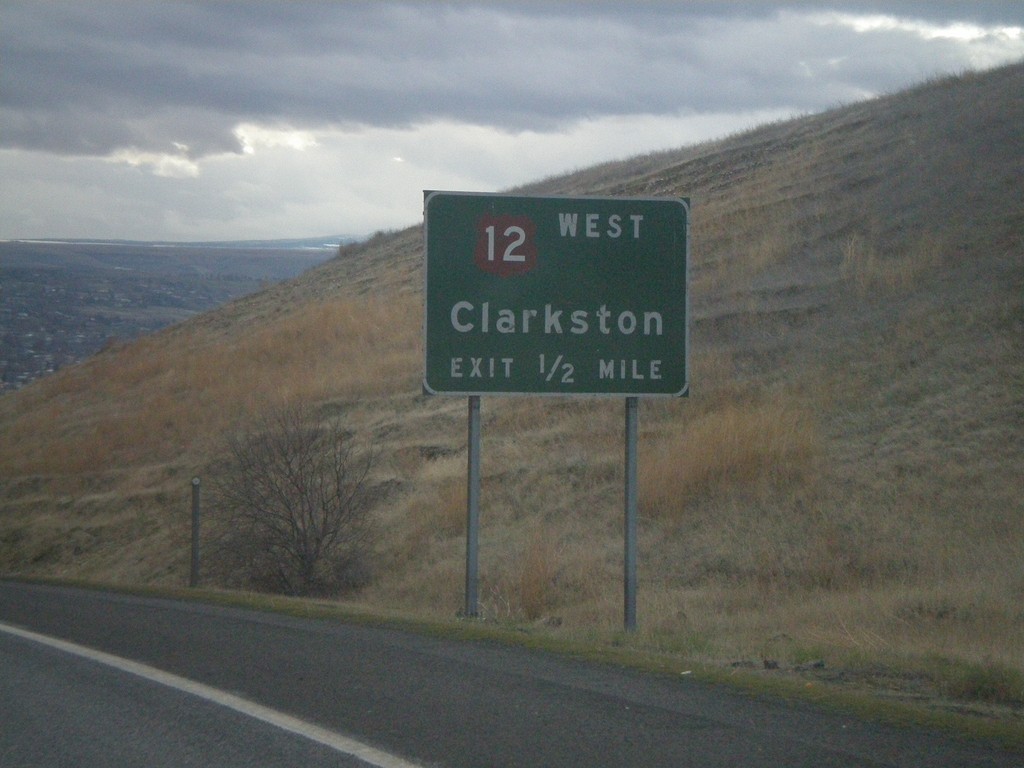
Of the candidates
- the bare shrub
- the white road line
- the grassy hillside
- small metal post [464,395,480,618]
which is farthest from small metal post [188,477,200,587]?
the white road line

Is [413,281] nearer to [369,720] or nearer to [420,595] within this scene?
[420,595]

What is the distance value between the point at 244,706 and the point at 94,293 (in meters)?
61.3

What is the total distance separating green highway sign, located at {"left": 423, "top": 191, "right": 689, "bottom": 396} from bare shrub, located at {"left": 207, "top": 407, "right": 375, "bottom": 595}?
21.8 ft

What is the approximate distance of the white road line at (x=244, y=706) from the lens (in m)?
5.63

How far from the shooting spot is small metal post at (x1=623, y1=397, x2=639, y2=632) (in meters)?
11.0

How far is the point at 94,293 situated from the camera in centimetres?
6362

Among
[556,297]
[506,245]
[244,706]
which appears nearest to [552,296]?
[556,297]

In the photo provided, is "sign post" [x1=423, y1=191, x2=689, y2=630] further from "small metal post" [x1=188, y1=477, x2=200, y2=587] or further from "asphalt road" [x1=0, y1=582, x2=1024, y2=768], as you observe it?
"small metal post" [x1=188, y1=477, x2=200, y2=587]

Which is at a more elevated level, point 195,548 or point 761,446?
point 761,446

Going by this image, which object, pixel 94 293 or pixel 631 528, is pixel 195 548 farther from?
pixel 94 293

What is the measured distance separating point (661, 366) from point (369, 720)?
6101 mm

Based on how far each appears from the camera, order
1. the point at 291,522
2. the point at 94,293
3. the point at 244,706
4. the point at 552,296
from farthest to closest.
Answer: the point at 94,293, the point at 291,522, the point at 552,296, the point at 244,706

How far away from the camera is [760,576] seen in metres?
13.7

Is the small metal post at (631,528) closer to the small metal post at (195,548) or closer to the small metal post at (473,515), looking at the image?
the small metal post at (473,515)
